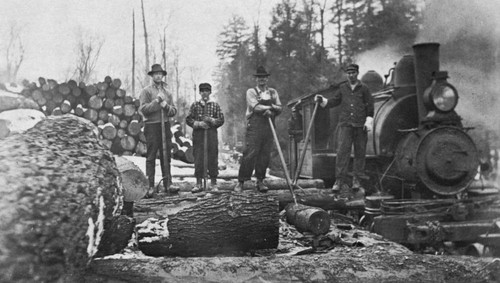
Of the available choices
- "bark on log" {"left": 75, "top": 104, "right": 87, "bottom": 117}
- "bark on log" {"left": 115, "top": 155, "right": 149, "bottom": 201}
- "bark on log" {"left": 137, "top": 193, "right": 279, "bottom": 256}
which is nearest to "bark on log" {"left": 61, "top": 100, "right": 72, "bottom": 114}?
"bark on log" {"left": 75, "top": 104, "right": 87, "bottom": 117}

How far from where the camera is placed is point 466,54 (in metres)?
17.8

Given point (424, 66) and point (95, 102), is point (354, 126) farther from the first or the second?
point (95, 102)

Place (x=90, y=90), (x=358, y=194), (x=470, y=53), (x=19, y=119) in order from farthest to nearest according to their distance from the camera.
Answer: (x=470, y=53), (x=90, y=90), (x=19, y=119), (x=358, y=194)

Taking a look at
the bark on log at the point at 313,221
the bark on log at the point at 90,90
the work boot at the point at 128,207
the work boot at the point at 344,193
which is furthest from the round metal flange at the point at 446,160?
the bark on log at the point at 90,90

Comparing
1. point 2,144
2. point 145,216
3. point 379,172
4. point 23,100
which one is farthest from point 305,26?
point 2,144

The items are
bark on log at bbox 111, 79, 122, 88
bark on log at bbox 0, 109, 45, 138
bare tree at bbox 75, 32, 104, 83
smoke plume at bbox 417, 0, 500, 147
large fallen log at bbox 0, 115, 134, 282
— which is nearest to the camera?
large fallen log at bbox 0, 115, 134, 282

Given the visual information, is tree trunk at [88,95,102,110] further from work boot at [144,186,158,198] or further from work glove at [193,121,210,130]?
work boot at [144,186,158,198]

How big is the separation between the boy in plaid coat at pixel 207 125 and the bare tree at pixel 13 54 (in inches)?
275

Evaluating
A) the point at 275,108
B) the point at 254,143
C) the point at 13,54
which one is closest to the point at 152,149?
the point at 254,143

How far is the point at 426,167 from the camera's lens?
674cm

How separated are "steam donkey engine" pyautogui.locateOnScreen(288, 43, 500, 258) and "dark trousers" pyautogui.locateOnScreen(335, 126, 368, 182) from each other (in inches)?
15.4

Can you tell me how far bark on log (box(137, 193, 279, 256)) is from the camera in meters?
4.39

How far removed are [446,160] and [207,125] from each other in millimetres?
3731

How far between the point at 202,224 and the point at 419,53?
15.6 ft
